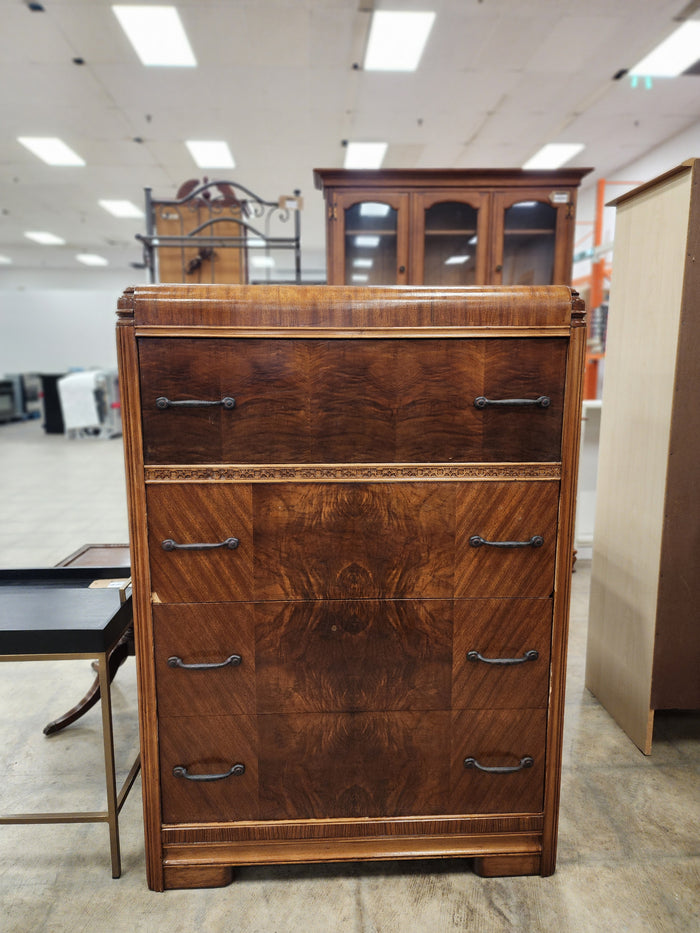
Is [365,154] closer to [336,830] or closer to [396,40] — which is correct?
[396,40]

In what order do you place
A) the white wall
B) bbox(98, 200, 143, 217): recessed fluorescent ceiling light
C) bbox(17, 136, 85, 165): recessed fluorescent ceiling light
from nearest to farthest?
bbox(17, 136, 85, 165): recessed fluorescent ceiling light, bbox(98, 200, 143, 217): recessed fluorescent ceiling light, the white wall

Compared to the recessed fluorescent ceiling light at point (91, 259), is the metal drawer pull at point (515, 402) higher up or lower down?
lower down

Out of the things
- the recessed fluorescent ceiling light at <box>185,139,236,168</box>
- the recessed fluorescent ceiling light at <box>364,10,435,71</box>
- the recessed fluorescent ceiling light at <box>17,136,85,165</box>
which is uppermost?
the recessed fluorescent ceiling light at <box>17,136,85,165</box>

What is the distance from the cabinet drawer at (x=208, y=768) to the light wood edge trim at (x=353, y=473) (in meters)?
0.51

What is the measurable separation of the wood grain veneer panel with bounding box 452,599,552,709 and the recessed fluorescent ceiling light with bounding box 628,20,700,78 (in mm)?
5031

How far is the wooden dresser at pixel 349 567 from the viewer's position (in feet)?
3.57

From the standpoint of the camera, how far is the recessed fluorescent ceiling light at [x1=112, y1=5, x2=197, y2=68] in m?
4.00

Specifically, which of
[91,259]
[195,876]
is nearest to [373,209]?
[195,876]

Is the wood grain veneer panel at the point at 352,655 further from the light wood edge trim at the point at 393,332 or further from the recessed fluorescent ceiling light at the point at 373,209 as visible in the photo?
the recessed fluorescent ceiling light at the point at 373,209

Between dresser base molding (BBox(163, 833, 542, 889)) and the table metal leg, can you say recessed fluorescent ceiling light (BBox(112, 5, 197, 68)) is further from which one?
dresser base molding (BBox(163, 833, 542, 889))

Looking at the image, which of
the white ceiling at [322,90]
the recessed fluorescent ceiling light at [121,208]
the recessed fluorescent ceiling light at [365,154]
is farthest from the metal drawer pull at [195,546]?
the recessed fluorescent ceiling light at [121,208]

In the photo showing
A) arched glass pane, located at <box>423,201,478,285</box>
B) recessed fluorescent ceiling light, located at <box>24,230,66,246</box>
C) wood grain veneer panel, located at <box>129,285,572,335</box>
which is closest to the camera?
wood grain veneer panel, located at <box>129,285,572,335</box>

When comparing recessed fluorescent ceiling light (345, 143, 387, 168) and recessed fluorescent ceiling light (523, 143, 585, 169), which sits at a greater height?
recessed fluorescent ceiling light (523, 143, 585, 169)

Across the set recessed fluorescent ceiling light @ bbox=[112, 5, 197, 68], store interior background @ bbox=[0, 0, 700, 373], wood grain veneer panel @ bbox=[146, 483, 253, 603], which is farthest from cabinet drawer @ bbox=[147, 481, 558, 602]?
recessed fluorescent ceiling light @ bbox=[112, 5, 197, 68]
